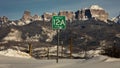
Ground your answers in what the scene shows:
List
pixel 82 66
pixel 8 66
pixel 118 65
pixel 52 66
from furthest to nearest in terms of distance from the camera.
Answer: pixel 8 66
pixel 52 66
pixel 82 66
pixel 118 65

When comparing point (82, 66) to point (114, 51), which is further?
point (114, 51)

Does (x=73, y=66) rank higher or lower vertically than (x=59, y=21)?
lower

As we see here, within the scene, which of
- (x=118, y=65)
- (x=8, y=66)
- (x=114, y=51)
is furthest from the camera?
(x=114, y=51)

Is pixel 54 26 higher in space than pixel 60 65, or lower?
higher

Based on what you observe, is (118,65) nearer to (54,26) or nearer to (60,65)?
(60,65)

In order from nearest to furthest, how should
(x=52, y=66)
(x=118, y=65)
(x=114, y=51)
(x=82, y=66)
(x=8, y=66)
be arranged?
(x=118, y=65), (x=82, y=66), (x=52, y=66), (x=8, y=66), (x=114, y=51)

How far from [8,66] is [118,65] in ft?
19.7

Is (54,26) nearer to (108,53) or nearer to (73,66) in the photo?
(73,66)

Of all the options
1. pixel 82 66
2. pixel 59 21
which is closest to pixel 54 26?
pixel 59 21

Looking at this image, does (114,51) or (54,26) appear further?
(114,51)

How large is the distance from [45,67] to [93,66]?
2461 millimetres

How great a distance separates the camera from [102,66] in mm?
13266

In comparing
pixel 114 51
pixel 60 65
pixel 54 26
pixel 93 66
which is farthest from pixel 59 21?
pixel 114 51

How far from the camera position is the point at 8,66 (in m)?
16.9
